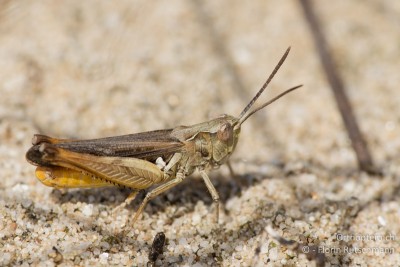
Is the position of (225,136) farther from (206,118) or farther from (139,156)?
(206,118)

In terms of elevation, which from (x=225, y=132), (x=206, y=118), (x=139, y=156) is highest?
(x=206, y=118)

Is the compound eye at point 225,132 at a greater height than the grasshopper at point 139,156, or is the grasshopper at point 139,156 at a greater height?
the compound eye at point 225,132

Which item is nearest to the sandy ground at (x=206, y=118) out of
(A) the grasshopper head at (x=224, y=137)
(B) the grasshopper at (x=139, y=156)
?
(B) the grasshopper at (x=139, y=156)

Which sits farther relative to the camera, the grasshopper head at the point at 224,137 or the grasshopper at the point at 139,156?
the grasshopper head at the point at 224,137

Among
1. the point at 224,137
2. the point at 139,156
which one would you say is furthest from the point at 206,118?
the point at 139,156

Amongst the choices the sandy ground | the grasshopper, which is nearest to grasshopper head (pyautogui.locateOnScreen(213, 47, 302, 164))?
the grasshopper

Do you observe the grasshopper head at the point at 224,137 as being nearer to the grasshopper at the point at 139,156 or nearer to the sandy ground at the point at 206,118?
the grasshopper at the point at 139,156
